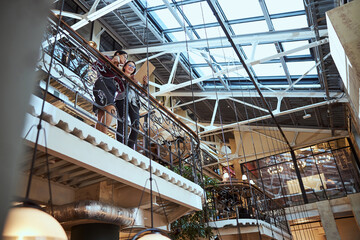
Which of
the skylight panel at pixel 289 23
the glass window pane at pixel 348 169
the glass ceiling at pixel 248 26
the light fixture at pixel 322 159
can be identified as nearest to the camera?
the glass ceiling at pixel 248 26

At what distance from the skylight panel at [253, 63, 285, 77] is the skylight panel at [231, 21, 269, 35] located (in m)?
2.25

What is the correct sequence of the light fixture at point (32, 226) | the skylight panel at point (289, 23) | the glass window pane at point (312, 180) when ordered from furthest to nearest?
the glass window pane at point (312, 180), the skylight panel at point (289, 23), the light fixture at point (32, 226)

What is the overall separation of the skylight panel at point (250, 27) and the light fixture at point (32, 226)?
924 centimetres

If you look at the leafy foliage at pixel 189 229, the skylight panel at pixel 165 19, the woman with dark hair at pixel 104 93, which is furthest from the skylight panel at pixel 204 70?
the woman with dark hair at pixel 104 93

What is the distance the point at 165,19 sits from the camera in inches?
423

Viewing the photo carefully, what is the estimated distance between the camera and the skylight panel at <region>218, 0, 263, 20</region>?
29.5ft

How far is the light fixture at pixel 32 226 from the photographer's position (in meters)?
1.41

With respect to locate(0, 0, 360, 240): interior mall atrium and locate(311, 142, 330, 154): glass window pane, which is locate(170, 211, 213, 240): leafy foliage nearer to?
locate(0, 0, 360, 240): interior mall atrium

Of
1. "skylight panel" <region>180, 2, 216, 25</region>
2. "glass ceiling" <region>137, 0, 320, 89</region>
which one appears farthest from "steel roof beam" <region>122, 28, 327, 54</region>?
"skylight panel" <region>180, 2, 216, 25</region>

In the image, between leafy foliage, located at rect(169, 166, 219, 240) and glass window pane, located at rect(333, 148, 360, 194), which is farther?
glass window pane, located at rect(333, 148, 360, 194)

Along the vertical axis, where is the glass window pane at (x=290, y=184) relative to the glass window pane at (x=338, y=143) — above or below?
below

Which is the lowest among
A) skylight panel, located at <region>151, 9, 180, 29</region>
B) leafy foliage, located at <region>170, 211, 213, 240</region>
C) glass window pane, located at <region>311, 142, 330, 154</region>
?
leafy foliage, located at <region>170, 211, 213, 240</region>

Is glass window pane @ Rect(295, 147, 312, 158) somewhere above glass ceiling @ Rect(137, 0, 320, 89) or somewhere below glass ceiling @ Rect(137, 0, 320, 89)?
below

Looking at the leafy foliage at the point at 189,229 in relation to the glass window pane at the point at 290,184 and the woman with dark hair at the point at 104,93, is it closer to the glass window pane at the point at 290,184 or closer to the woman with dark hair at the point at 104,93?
the woman with dark hair at the point at 104,93
